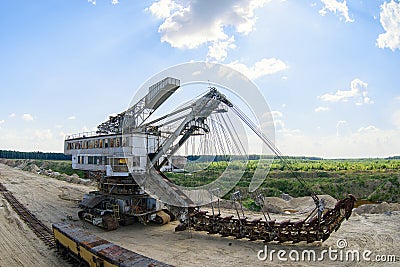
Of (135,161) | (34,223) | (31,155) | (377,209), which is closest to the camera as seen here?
(135,161)

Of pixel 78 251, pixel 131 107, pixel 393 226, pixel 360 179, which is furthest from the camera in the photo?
pixel 360 179

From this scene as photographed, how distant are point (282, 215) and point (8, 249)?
65.5 feet

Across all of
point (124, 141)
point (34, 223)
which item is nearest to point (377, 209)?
point (124, 141)

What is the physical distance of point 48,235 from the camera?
1748 centimetres

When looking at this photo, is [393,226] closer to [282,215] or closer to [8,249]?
[282,215]

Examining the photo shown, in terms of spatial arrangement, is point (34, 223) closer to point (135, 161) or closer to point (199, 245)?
point (135, 161)

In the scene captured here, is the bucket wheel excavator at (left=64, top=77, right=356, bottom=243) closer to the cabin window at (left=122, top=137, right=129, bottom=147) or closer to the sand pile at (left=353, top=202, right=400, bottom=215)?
the cabin window at (left=122, top=137, right=129, bottom=147)

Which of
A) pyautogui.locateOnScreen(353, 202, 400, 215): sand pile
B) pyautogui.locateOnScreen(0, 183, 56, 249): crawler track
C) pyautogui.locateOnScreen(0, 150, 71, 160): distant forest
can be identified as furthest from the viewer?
pyautogui.locateOnScreen(0, 150, 71, 160): distant forest

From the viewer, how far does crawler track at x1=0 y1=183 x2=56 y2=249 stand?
16672 mm

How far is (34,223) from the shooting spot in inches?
797

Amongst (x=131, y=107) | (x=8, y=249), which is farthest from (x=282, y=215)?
(x=8, y=249)

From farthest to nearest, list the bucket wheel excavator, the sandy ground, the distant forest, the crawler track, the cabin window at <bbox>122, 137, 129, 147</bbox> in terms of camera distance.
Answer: the distant forest, the cabin window at <bbox>122, 137, 129, 147</bbox>, the bucket wheel excavator, the crawler track, the sandy ground

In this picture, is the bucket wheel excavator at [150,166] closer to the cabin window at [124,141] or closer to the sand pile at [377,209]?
the cabin window at [124,141]

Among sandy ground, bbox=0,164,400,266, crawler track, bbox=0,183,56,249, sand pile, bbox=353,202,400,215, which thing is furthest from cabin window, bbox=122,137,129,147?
sand pile, bbox=353,202,400,215
